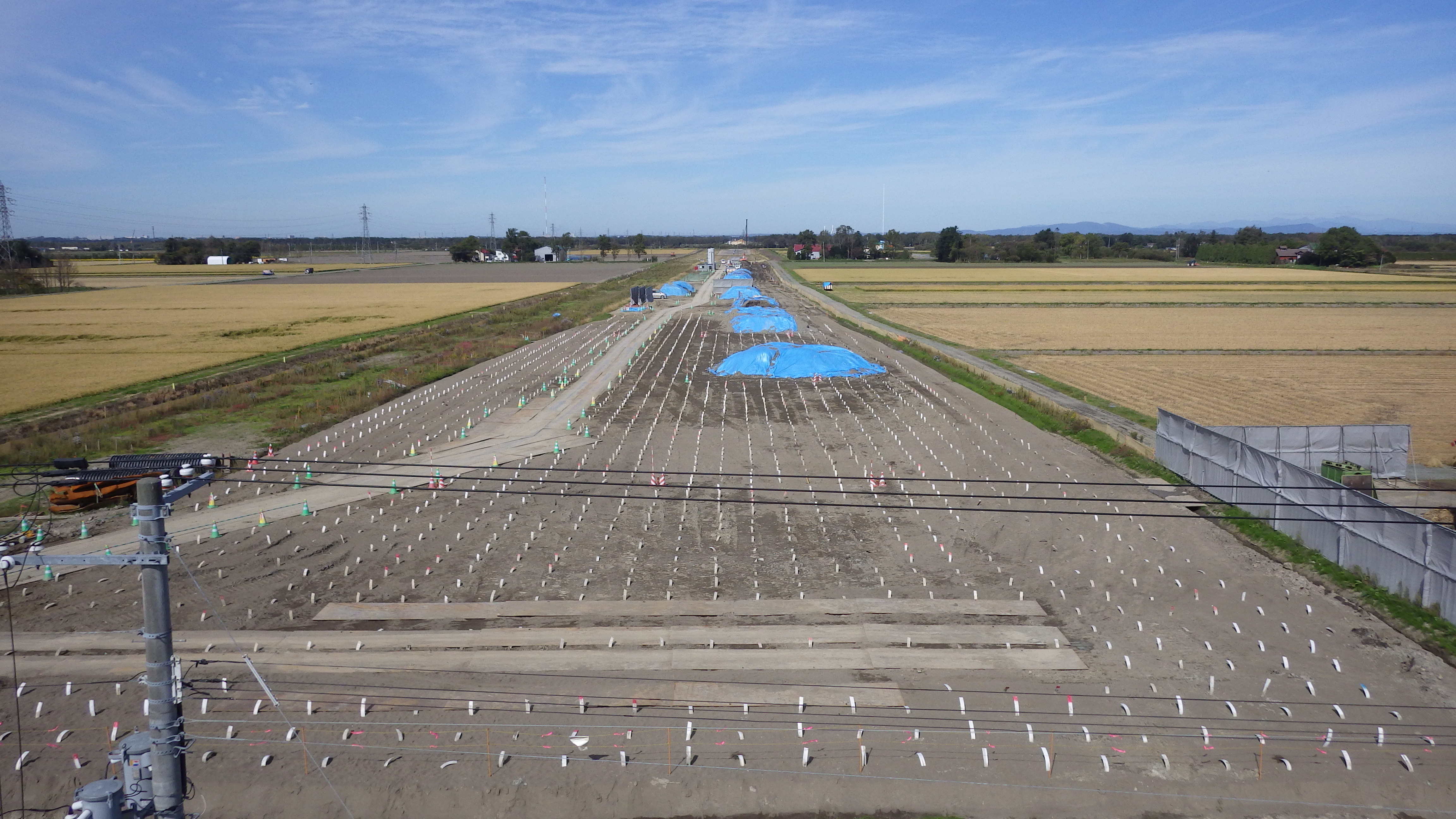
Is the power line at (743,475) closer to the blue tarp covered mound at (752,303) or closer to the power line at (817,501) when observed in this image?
the power line at (817,501)

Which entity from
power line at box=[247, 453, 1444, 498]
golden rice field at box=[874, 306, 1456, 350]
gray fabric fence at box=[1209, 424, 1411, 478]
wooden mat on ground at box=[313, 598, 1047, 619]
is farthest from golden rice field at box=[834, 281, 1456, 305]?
wooden mat on ground at box=[313, 598, 1047, 619]

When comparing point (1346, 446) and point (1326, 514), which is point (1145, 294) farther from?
point (1326, 514)

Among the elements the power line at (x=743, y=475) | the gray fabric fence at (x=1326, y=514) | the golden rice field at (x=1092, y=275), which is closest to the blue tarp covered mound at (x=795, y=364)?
the power line at (x=743, y=475)

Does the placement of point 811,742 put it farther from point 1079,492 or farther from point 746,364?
point 746,364

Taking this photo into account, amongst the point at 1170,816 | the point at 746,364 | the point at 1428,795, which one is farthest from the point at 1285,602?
the point at 746,364

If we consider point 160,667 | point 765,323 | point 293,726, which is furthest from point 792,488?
point 765,323

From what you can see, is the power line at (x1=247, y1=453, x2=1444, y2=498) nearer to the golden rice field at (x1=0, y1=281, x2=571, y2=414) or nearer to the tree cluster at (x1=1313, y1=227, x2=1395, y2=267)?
the golden rice field at (x1=0, y1=281, x2=571, y2=414)
